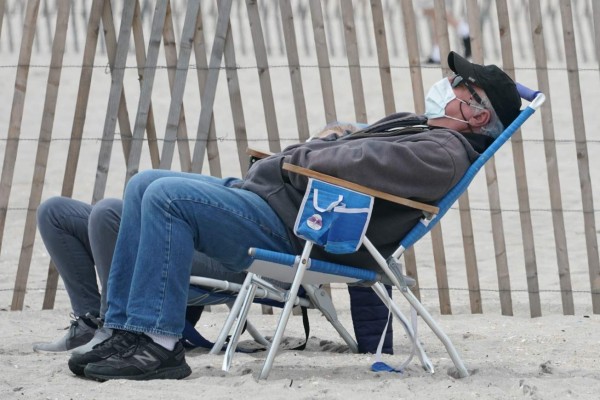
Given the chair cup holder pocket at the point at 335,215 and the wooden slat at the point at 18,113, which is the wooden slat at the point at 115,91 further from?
the chair cup holder pocket at the point at 335,215

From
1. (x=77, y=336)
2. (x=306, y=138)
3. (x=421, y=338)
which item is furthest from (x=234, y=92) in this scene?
(x=77, y=336)

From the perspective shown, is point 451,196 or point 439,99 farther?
point 439,99

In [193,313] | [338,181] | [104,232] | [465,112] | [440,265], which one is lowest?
[440,265]

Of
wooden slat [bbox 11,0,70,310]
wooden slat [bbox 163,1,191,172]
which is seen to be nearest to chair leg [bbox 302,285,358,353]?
wooden slat [bbox 163,1,191,172]

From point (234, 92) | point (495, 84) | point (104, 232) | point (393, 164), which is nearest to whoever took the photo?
point (393, 164)

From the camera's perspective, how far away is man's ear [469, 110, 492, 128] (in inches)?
140

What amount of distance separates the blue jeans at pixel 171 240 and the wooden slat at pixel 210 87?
1.59 metres

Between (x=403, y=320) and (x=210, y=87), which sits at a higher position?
(x=210, y=87)

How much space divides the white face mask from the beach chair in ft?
0.69

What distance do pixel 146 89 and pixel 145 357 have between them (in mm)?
2096

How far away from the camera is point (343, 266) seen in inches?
130

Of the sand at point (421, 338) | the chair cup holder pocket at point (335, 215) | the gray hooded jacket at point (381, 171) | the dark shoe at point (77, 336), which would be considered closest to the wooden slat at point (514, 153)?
the sand at point (421, 338)

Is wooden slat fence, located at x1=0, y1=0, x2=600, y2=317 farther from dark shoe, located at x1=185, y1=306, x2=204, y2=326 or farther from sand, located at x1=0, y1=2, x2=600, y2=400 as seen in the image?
dark shoe, located at x1=185, y1=306, x2=204, y2=326

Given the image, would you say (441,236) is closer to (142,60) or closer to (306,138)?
(306,138)
